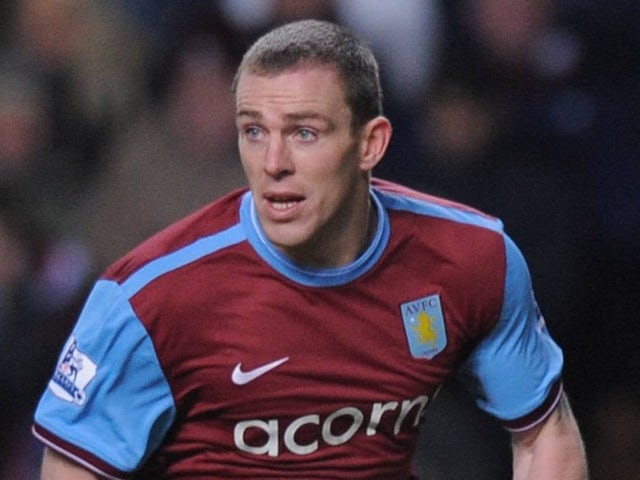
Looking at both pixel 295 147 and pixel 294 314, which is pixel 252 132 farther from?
pixel 294 314

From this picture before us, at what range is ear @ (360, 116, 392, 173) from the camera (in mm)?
3955

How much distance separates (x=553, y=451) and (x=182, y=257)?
1038 mm

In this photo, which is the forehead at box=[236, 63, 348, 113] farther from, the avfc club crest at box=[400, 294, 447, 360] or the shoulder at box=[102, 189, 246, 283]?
→ the avfc club crest at box=[400, 294, 447, 360]

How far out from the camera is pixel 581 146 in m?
6.29

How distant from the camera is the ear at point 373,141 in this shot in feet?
13.0

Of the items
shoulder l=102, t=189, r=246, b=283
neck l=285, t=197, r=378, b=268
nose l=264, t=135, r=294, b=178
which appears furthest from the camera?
neck l=285, t=197, r=378, b=268

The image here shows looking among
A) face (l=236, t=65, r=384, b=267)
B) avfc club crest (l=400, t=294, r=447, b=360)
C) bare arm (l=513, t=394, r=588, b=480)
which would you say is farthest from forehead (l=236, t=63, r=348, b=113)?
bare arm (l=513, t=394, r=588, b=480)

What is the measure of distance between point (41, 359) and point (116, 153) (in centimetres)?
98

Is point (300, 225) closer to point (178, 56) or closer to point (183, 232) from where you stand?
point (183, 232)

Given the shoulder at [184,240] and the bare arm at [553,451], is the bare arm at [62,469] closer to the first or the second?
the shoulder at [184,240]

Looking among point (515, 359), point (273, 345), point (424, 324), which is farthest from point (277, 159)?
point (515, 359)

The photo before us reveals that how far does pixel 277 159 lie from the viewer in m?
3.74

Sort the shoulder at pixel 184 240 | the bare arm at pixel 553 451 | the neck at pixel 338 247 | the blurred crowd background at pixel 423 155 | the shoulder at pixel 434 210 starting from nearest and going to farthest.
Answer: the shoulder at pixel 184 240, the neck at pixel 338 247, the shoulder at pixel 434 210, the bare arm at pixel 553 451, the blurred crowd background at pixel 423 155

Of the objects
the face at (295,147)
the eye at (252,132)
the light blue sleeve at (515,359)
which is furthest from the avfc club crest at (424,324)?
→ the eye at (252,132)
